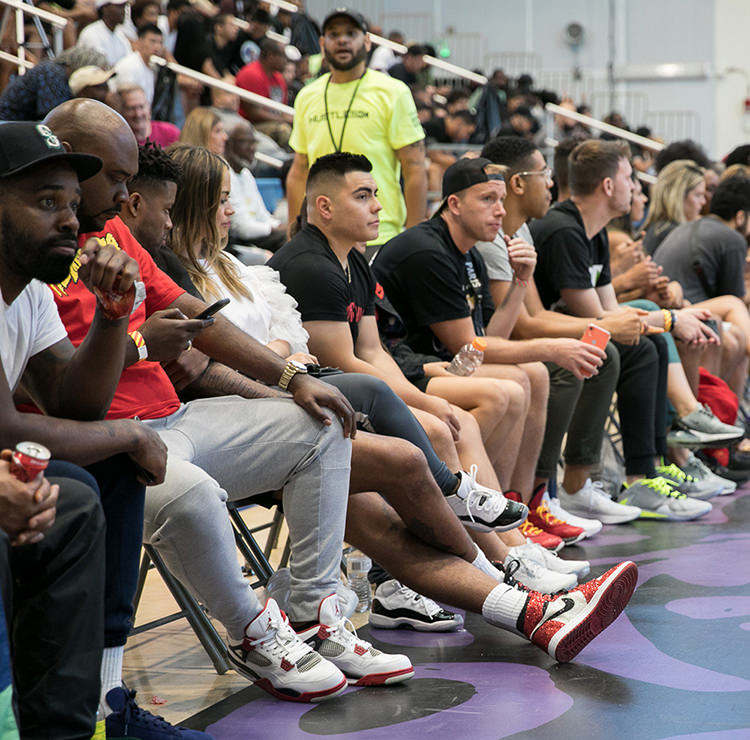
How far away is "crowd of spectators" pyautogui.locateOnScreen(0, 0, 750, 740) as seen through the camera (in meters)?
2.11

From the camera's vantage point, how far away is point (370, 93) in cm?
507

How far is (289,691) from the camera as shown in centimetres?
262

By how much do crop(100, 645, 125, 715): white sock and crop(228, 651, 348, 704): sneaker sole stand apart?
0.44 meters

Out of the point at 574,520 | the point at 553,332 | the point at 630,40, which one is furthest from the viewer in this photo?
the point at 630,40

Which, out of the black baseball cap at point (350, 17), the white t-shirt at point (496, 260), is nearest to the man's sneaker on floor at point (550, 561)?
the white t-shirt at point (496, 260)

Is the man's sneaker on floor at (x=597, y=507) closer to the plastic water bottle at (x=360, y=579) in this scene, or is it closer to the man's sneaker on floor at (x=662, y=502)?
the man's sneaker on floor at (x=662, y=502)

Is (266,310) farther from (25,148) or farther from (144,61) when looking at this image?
(144,61)

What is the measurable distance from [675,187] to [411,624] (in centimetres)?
389

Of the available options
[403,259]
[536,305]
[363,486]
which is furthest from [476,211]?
[363,486]

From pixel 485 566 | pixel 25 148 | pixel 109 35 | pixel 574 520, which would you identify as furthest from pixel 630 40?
pixel 25 148

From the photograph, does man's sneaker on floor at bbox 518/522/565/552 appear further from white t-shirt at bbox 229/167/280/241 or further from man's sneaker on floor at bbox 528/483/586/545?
white t-shirt at bbox 229/167/280/241

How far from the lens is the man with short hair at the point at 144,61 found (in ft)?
25.3

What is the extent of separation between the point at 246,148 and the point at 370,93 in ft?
5.98

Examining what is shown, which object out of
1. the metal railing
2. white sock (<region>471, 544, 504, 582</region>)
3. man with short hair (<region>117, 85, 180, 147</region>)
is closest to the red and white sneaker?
white sock (<region>471, 544, 504, 582</region>)
